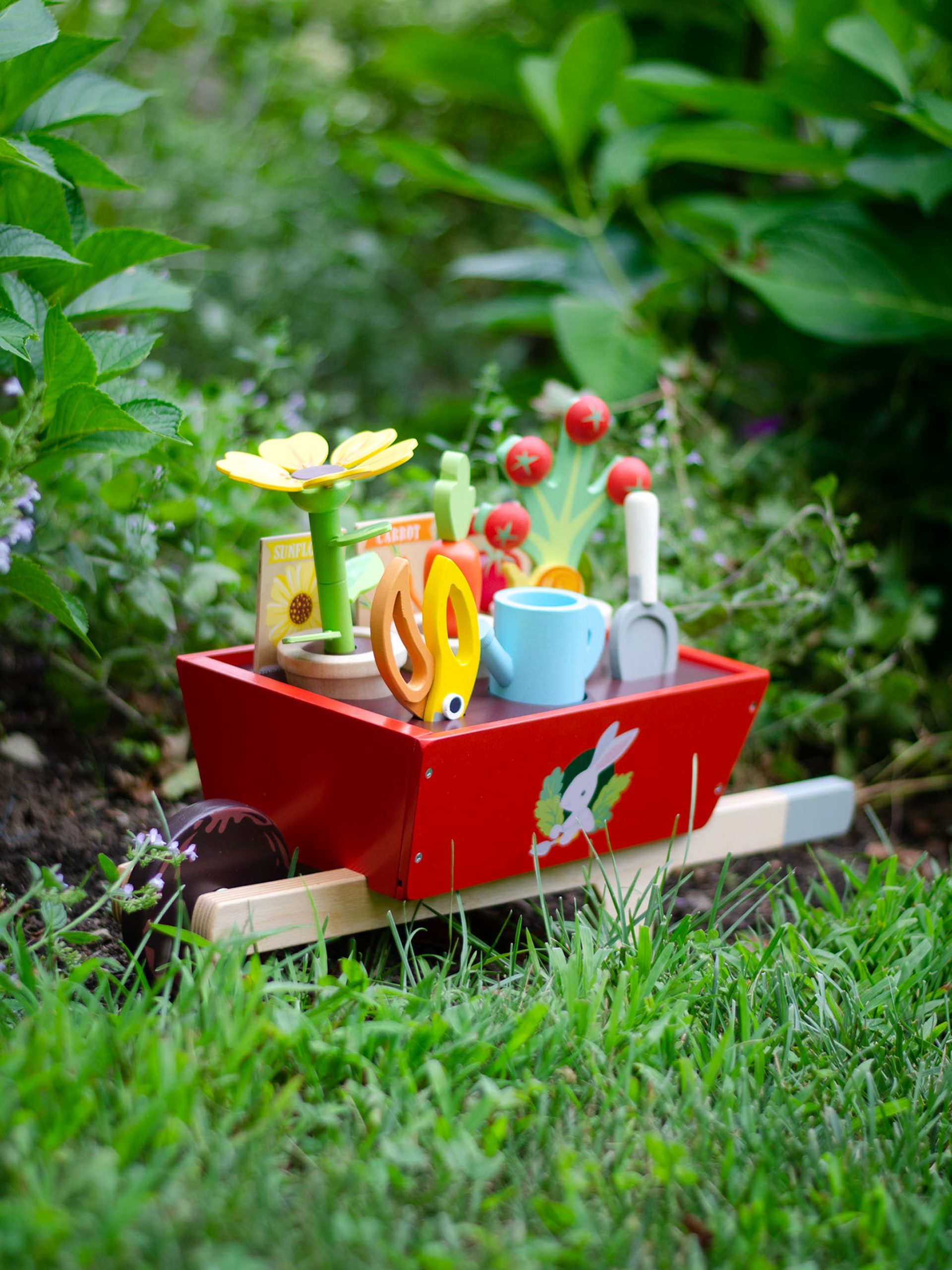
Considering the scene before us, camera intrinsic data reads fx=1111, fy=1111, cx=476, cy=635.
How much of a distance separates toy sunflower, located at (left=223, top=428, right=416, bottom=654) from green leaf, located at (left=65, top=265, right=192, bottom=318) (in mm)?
298

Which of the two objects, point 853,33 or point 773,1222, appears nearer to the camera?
point 773,1222

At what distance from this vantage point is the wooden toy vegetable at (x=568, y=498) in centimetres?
139

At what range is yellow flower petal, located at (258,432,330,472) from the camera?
1198 mm

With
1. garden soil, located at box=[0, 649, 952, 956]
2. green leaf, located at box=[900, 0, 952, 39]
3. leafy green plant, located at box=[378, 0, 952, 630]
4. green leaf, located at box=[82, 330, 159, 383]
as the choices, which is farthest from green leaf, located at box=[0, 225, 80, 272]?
green leaf, located at box=[900, 0, 952, 39]

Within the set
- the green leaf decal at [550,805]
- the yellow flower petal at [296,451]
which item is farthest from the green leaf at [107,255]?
the green leaf decal at [550,805]

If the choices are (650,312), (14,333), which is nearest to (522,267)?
(650,312)

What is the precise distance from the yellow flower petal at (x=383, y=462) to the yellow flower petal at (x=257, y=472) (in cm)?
6

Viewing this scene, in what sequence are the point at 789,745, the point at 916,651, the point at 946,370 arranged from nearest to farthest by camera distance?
the point at 789,745 → the point at 916,651 → the point at 946,370

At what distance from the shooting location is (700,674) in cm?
138

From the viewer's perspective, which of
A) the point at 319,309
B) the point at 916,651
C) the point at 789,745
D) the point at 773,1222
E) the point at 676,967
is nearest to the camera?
the point at 773,1222

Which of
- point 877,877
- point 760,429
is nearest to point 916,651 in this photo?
point 760,429

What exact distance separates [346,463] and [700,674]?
1.69ft

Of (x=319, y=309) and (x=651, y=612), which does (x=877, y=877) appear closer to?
(x=651, y=612)

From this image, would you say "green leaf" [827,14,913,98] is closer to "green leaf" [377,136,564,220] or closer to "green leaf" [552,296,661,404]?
"green leaf" [552,296,661,404]
